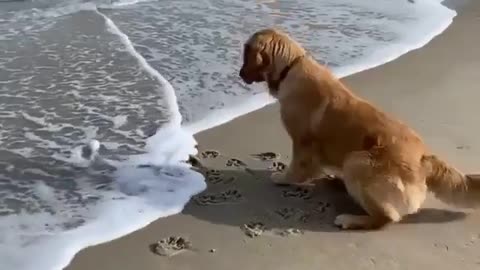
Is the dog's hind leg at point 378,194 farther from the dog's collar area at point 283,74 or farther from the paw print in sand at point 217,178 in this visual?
the paw print in sand at point 217,178

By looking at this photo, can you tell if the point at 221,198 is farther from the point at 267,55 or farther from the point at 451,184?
the point at 451,184

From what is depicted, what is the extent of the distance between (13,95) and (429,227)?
3193mm

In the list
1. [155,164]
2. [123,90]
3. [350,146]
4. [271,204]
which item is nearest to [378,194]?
[350,146]

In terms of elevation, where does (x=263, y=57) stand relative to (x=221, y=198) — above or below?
above

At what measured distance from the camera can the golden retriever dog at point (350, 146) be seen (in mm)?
3693

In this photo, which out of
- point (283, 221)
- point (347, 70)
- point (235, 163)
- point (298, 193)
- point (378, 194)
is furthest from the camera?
point (347, 70)

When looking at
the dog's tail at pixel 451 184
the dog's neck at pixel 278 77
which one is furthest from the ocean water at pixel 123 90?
the dog's tail at pixel 451 184

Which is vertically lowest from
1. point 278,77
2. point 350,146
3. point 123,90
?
point 123,90

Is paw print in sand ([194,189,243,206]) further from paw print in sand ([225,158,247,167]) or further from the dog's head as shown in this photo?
the dog's head

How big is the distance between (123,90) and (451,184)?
107 inches

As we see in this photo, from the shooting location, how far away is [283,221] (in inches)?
151

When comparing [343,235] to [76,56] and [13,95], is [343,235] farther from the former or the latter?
[76,56]

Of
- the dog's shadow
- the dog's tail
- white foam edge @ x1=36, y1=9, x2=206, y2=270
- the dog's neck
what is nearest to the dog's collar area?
the dog's neck

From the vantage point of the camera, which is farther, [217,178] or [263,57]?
[217,178]
